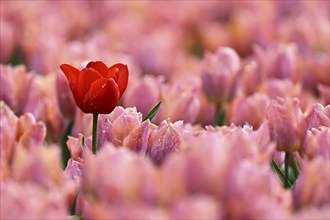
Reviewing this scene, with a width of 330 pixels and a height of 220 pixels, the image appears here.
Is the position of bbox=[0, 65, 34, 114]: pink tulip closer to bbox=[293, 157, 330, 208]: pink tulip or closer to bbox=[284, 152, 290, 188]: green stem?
bbox=[284, 152, 290, 188]: green stem

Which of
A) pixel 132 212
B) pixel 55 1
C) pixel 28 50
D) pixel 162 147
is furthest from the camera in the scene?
pixel 55 1

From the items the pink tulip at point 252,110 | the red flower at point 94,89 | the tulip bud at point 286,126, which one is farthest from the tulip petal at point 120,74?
the pink tulip at point 252,110

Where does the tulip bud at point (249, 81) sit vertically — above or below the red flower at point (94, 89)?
above

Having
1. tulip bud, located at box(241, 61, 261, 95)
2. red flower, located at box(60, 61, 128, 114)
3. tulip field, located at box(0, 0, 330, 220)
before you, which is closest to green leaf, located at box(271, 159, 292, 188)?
tulip field, located at box(0, 0, 330, 220)

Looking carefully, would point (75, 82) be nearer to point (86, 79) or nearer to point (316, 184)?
point (86, 79)

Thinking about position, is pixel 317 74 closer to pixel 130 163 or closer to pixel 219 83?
pixel 219 83

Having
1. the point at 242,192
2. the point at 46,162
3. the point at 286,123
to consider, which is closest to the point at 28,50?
the point at 286,123

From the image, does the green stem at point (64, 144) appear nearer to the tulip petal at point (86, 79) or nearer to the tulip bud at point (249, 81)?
the tulip petal at point (86, 79)
